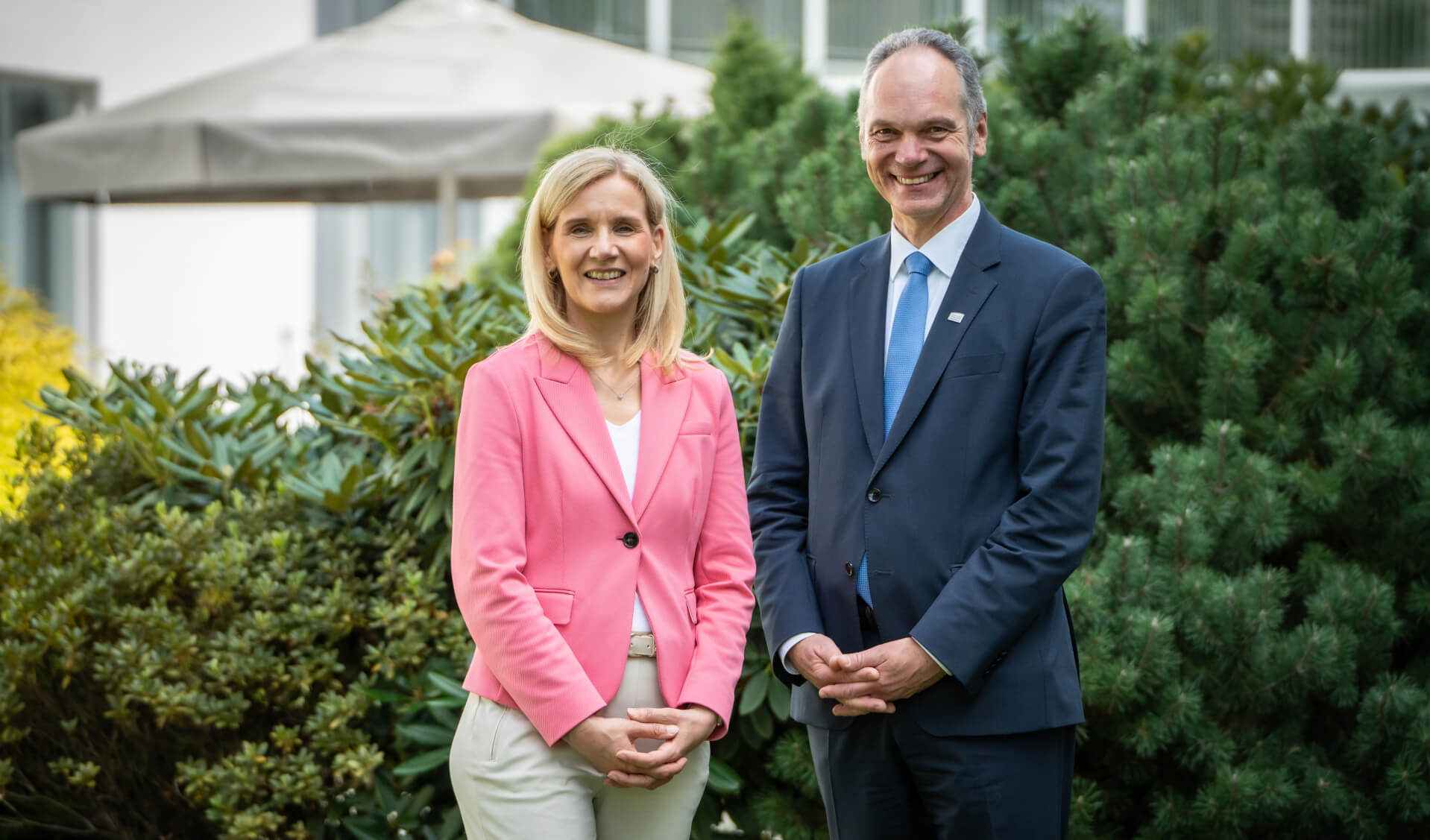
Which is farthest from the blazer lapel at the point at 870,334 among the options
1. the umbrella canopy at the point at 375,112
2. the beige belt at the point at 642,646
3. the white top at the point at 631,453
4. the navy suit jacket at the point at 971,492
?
the umbrella canopy at the point at 375,112

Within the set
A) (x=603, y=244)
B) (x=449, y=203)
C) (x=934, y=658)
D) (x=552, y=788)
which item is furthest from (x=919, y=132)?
(x=449, y=203)

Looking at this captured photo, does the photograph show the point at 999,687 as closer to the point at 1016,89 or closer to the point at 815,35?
the point at 1016,89

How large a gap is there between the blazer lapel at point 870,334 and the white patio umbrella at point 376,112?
4134 millimetres

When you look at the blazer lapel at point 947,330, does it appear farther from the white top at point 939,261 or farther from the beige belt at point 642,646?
the beige belt at point 642,646

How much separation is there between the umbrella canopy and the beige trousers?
15.6ft

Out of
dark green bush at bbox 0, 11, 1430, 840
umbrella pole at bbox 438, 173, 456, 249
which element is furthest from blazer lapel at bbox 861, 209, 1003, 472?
umbrella pole at bbox 438, 173, 456, 249

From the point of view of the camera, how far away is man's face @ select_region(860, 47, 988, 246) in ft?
7.46

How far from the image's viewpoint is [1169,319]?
3670mm

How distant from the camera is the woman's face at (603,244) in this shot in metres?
2.22

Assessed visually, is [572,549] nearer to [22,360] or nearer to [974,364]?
[974,364]

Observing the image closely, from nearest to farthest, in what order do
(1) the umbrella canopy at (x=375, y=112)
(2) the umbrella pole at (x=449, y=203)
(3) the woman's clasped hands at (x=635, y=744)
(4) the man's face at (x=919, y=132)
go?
(3) the woman's clasped hands at (x=635, y=744) < (4) the man's face at (x=919, y=132) < (1) the umbrella canopy at (x=375, y=112) < (2) the umbrella pole at (x=449, y=203)

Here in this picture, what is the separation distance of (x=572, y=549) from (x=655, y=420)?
0.28m

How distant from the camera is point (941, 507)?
2.21m

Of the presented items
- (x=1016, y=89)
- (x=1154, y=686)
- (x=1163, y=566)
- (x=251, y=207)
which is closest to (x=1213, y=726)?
(x=1154, y=686)
